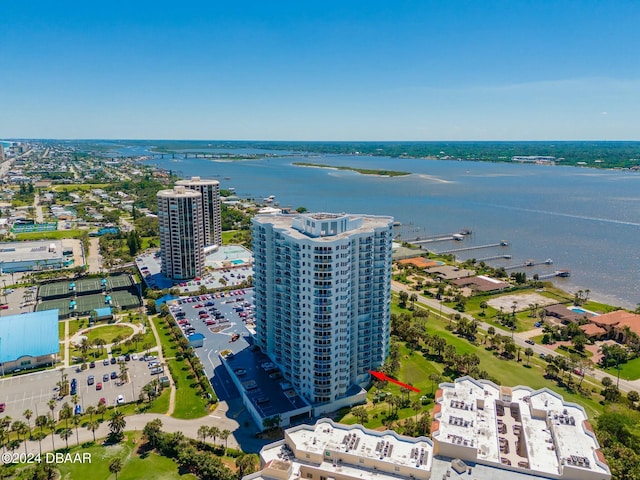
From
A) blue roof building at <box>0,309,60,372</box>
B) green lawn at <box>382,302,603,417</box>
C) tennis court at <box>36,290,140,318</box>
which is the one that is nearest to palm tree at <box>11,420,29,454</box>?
blue roof building at <box>0,309,60,372</box>

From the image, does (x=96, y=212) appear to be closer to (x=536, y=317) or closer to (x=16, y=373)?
(x=16, y=373)

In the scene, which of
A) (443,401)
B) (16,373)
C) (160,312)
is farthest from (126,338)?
(443,401)

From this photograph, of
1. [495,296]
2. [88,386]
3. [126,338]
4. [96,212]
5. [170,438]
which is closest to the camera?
[170,438]

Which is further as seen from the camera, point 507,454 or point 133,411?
point 133,411

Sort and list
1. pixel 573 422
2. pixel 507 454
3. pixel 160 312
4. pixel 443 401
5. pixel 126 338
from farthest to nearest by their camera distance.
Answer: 1. pixel 160 312
2. pixel 126 338
3. pixel 443 401
4. pixel 573 422
5. pixel 507 454

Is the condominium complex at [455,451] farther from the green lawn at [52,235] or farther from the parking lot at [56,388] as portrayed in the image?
the green lawn at [52,235]

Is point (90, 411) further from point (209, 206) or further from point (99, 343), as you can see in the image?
point (209, 206)

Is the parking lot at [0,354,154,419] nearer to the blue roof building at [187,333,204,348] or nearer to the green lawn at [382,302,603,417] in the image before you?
the blue roof building at [187,333,204,348]

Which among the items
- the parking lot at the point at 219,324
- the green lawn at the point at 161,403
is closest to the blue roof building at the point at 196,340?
the parking lot at the point at 219,324
